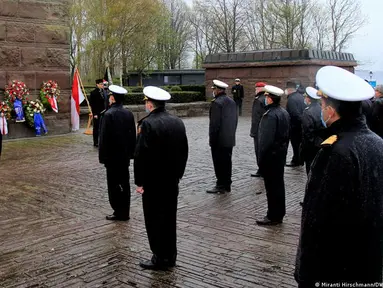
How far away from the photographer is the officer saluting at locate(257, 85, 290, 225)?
6.68 m

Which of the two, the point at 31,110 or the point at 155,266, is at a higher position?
the point at 31,110

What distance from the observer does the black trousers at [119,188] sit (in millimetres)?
6887

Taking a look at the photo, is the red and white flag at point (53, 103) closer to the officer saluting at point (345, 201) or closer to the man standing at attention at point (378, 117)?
the man standing at attention at point (378, 117)

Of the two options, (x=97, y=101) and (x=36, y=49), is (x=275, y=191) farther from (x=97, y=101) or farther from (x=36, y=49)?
(x=36, y=49)

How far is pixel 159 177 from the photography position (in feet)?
16.9

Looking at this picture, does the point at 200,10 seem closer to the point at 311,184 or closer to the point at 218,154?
the point at 218,154

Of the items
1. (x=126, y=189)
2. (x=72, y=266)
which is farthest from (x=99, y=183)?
(x=72, y=266)

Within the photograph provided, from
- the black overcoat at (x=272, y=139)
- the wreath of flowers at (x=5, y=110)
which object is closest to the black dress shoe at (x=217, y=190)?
the black overcoat at (x=272, y=139)

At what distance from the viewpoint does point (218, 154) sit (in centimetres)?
883

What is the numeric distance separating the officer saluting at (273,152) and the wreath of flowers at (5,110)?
10.0 meters

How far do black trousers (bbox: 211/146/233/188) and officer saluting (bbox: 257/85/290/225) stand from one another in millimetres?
1943

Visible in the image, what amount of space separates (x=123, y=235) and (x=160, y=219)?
1284 mm

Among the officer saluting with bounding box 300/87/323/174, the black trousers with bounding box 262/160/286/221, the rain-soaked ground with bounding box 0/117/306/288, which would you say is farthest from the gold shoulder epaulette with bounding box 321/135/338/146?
the black trousers with bounding box 262/160/286/221

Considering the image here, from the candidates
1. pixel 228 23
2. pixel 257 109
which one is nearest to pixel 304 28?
pixel 228 23
